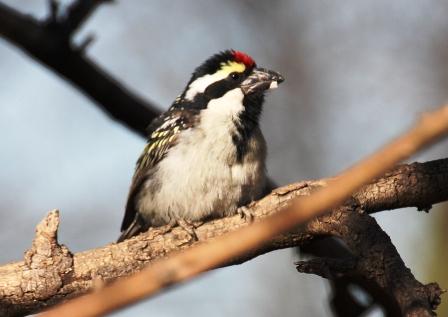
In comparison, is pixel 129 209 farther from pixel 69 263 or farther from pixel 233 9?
pixel 233 9

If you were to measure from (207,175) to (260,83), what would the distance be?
865 mm

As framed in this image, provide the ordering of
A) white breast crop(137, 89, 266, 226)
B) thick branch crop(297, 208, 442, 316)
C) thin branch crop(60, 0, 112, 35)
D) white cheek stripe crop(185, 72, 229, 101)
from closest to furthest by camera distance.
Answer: thick branch crop(297, 208, 442, 316), white breast crop(137, 89, 266, 226), thin branch crop(60, 0, 112, 35), white cheek stripe crop(185, 72, 229, 101)

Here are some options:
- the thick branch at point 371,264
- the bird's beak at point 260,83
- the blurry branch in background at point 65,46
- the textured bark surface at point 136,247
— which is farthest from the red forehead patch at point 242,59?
the thick branch at point 371,264

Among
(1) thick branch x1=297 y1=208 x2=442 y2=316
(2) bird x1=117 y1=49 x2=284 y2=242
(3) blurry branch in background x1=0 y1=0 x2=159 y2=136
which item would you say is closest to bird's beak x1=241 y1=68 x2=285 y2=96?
(2) bird x1=117 y1=49 x2=284 y2=242

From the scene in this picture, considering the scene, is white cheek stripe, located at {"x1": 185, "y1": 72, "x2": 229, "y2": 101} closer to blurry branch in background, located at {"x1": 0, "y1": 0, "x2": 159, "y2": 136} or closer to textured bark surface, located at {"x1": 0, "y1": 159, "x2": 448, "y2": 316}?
blurry branch in background, located at {"x1": 0, "y1": 0, "x2": 159, "y2": 136}

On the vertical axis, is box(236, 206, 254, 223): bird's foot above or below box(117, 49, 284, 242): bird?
below

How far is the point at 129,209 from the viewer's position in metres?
5.18

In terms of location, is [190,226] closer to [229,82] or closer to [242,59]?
[229,82]

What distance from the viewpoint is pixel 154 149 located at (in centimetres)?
510

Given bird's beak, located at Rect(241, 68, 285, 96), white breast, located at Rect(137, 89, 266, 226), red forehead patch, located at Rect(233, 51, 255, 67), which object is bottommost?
white breast, located at Rect(137, 89, 266, 226)

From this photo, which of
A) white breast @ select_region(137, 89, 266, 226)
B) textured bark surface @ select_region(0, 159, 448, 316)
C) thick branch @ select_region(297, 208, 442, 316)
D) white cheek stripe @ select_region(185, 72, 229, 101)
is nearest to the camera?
thick branch @ select_region(297, 208, 442, 316)

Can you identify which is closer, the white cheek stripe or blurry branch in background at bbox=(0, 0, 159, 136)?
blurry branch in background at bbox=(0, 0, 159, 136)

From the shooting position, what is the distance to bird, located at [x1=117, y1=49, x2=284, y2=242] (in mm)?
4617

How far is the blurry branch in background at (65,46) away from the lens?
504 centimetres
